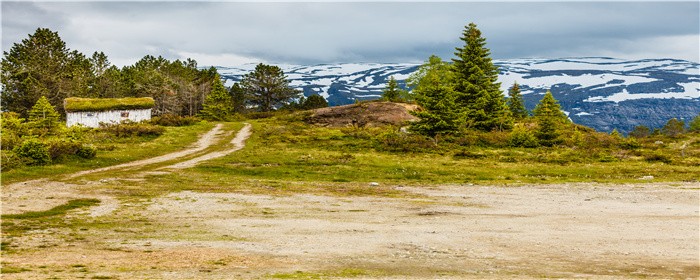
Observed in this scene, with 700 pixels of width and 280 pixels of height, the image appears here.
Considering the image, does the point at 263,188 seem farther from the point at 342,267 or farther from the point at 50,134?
the point at 50,134

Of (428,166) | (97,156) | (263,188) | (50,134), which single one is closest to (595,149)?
(428,166)

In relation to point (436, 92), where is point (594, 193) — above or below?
below

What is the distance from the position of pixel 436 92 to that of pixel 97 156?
28.7 meters

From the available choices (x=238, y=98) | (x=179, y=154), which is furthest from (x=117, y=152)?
(x=238, y=98)

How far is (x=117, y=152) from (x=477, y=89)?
3687 cm

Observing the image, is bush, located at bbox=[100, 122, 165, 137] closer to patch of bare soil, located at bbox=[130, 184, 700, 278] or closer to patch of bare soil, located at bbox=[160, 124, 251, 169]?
patch of bare soil, located at bbox=[160, 124, 251, 169]

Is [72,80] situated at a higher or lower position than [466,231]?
higher

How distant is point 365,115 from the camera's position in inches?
2854

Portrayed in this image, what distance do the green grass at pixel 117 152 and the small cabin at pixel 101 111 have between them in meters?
16.6

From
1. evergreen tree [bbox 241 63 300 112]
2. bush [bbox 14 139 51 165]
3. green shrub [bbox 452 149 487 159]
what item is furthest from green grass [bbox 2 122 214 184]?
evergreen tree [bbox 241 63 300 112]

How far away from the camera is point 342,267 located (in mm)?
11344

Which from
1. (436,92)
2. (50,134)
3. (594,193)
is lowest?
(594,193)

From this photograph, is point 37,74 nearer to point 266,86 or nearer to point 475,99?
point 266,86

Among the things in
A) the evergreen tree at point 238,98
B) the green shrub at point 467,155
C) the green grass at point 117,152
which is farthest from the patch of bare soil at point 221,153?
the evergreen tree at point 238,98
